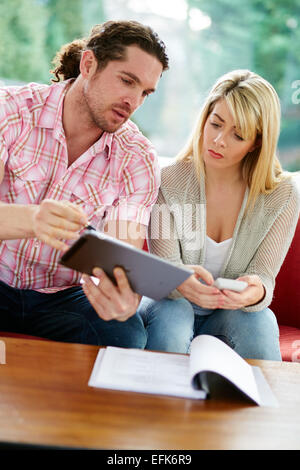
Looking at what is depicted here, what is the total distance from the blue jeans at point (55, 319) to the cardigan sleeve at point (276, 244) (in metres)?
0.43

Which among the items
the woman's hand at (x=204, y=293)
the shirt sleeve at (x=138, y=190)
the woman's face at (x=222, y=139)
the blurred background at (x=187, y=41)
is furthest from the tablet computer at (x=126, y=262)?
the blurred background at (x=187, y=41)

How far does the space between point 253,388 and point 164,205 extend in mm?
757

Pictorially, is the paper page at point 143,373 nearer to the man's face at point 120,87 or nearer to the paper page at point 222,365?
the paper page at point 222,365

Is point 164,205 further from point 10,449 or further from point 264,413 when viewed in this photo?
point 10,449

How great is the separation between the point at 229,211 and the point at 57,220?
75 cm

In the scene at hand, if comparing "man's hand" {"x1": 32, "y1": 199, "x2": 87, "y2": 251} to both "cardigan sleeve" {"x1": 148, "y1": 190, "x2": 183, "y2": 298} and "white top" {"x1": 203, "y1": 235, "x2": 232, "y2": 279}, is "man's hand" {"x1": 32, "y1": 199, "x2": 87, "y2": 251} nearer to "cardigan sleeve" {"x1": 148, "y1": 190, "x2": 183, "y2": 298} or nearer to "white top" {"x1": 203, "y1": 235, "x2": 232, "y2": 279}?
"cardigan sleeve" {"x1": 148, "y1": 190, "x2": 183, "y2": 298}

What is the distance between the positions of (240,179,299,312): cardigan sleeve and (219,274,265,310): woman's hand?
0.08 metres

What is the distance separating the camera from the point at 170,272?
3.32 ft

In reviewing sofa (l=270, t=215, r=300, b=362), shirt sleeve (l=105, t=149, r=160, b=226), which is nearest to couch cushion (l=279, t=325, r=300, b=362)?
sofa (l=270, t=215, r=300, b=362)

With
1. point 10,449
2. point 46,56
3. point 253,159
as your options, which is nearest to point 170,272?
point 10,449

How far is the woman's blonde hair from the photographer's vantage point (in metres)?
1.54

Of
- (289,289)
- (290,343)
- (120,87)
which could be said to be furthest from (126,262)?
(289,289)

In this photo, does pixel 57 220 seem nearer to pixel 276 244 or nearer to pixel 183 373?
pixel 183 373

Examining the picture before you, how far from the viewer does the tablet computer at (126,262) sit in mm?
978
